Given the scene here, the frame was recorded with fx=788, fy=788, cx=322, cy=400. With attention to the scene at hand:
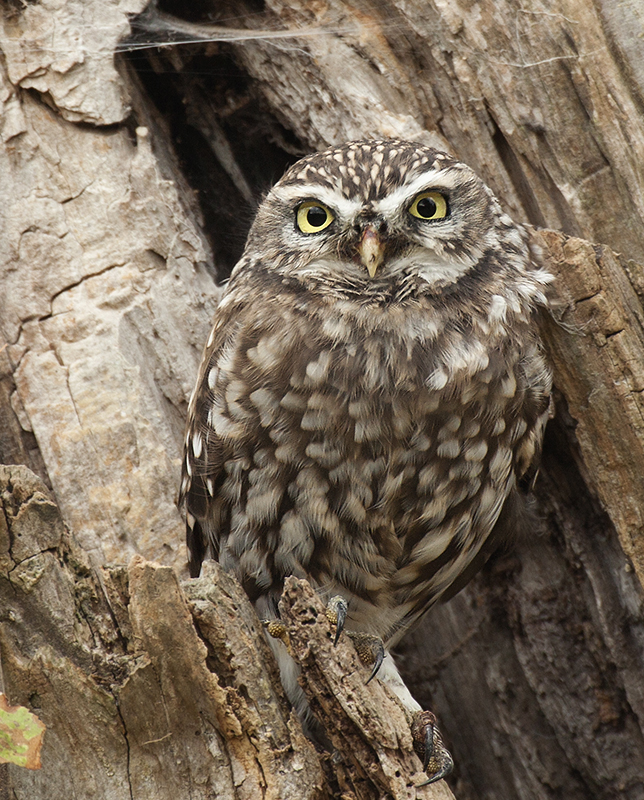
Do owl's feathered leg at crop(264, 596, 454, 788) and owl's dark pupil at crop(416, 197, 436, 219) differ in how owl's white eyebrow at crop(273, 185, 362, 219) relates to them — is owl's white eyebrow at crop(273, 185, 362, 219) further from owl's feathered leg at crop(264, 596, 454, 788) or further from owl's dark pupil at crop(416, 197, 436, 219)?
owl's feathered leg at crop(264, 596, 454, 788)

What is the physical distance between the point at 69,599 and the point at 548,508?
1.70 meters

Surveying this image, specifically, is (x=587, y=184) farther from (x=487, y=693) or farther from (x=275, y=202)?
(x=487, y=693)

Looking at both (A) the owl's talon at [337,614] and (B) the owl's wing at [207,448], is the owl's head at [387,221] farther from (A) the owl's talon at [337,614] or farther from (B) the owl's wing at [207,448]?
(A) the owl's talon at [337,614]

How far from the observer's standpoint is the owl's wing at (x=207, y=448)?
2467 millimetres

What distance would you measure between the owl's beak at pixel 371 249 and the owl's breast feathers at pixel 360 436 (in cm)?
15

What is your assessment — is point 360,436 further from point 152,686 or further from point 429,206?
point 152,686

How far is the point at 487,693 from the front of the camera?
303 centimetres

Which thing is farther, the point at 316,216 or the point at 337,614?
the point at 316,216

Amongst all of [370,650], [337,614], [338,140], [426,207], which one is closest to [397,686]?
[370,650]

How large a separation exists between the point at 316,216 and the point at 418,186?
0.33 metres

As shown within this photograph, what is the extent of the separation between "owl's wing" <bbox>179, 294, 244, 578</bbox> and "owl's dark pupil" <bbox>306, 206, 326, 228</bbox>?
13.9 inches

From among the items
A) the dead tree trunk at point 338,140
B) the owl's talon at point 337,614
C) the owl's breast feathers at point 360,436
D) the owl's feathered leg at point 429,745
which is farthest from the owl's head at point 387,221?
the owl's feathered leg at point 429,745

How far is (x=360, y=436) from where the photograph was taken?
7.54 ft

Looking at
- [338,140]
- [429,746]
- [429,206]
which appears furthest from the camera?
[338,140]
